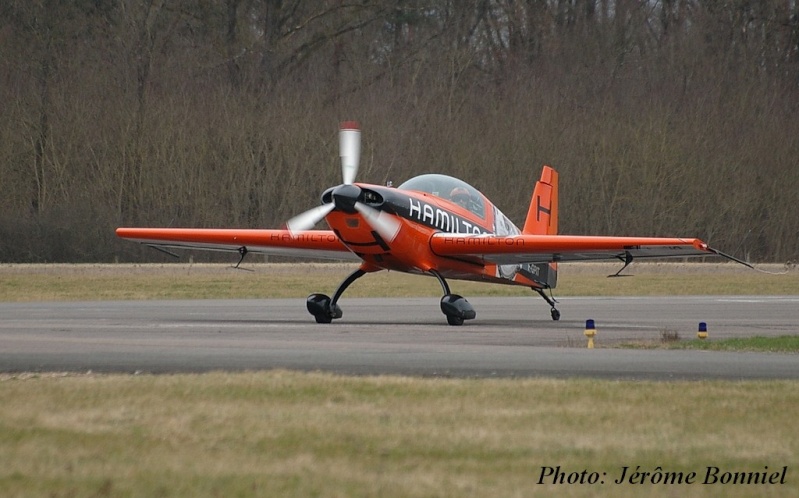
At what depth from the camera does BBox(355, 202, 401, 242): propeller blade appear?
1778 centimetres

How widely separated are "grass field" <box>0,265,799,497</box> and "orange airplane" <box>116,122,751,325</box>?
739 centimetres

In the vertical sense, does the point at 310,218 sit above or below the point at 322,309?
above

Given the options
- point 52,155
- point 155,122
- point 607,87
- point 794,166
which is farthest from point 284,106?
point 794,166

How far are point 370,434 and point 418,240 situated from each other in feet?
36.6

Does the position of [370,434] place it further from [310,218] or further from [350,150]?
[350,150]

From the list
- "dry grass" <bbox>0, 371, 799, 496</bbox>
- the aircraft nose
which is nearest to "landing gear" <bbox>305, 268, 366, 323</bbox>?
the aircraft nose

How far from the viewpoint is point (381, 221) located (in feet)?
58.9

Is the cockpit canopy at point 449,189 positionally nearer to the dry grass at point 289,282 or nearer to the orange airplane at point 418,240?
the orange airplane at point 418,240

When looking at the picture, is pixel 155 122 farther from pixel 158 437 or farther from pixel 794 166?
pixel 158 437

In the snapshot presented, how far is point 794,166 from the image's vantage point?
5412 centimetres

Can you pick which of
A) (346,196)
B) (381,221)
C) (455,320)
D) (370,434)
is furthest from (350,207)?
(370,434)

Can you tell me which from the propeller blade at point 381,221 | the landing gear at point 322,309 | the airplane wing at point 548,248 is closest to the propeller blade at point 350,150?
the propeller blade at point 381,221

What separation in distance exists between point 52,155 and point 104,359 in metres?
36.0

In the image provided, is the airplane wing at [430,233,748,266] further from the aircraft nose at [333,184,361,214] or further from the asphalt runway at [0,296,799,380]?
the aircraft nose at [333,184,361,214]
